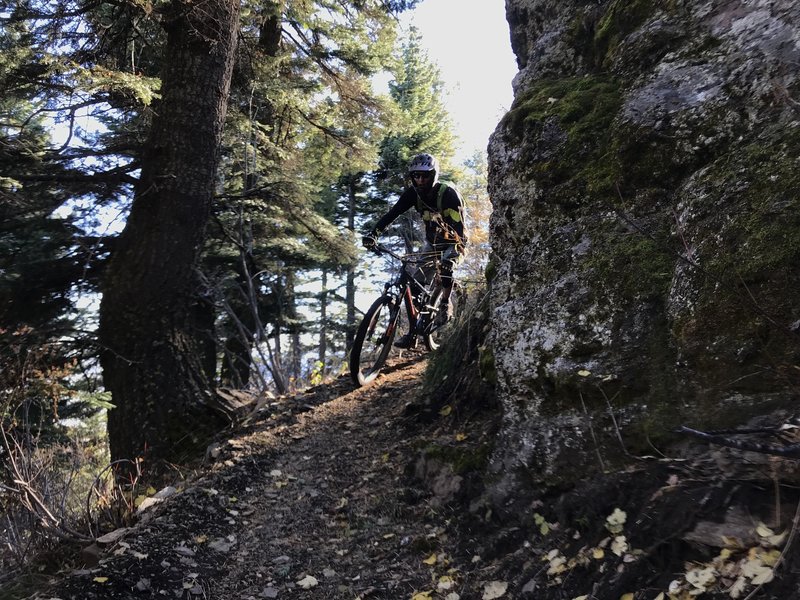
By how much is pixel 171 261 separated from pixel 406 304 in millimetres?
2556

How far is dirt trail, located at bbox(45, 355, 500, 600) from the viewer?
9.11 ft

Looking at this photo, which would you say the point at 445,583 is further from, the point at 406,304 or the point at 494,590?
the point at 406,304

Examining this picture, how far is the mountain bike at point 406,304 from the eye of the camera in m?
5.88

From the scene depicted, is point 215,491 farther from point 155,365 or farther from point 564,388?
point 564,388

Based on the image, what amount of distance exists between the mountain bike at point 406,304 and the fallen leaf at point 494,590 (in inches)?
144

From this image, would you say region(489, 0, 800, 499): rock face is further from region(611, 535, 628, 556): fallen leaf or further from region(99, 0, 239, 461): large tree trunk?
region(99, 0, 239, 461): large tree trunk

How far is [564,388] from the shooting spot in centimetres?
278

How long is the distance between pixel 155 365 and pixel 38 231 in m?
4.05

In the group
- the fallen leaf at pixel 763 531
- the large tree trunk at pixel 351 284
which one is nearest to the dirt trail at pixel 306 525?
the fallen leaf at pixel 763 531

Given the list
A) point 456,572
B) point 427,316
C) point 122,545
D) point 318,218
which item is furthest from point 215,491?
point 318,218

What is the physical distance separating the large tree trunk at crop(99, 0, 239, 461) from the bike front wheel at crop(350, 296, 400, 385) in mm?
1654

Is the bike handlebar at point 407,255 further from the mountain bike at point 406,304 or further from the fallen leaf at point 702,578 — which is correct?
the fallen leaf at point 702,578

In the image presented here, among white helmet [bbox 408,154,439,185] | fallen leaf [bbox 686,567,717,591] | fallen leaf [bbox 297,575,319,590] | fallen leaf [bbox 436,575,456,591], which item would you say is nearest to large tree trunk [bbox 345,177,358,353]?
white helmet [bbox 408,154,439,185]

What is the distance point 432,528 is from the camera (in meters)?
3.11
